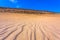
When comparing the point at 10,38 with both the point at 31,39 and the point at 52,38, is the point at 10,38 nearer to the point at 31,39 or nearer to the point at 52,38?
the point at 31,39

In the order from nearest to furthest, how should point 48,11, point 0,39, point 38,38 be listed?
point 0,39, point 38,38, point 48,11

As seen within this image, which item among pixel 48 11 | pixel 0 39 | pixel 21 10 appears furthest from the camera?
pixel 48 11

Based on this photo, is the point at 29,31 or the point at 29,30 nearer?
the point at 29,31

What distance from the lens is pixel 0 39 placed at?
3799 millimetres

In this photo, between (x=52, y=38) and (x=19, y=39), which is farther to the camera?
(x=52, y=38)

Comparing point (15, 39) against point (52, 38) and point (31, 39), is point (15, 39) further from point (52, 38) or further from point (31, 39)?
point (52, 38)

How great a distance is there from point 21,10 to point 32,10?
1.82m

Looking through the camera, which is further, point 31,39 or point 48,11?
point 48,11

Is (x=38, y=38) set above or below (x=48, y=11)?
below

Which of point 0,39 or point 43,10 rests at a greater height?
point 43,10

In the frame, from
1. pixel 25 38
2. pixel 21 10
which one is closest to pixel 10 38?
pixel 25 38

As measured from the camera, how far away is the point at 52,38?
416 cm

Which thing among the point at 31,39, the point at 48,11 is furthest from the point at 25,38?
the point at 48,11

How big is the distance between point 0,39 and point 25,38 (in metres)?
0.70
